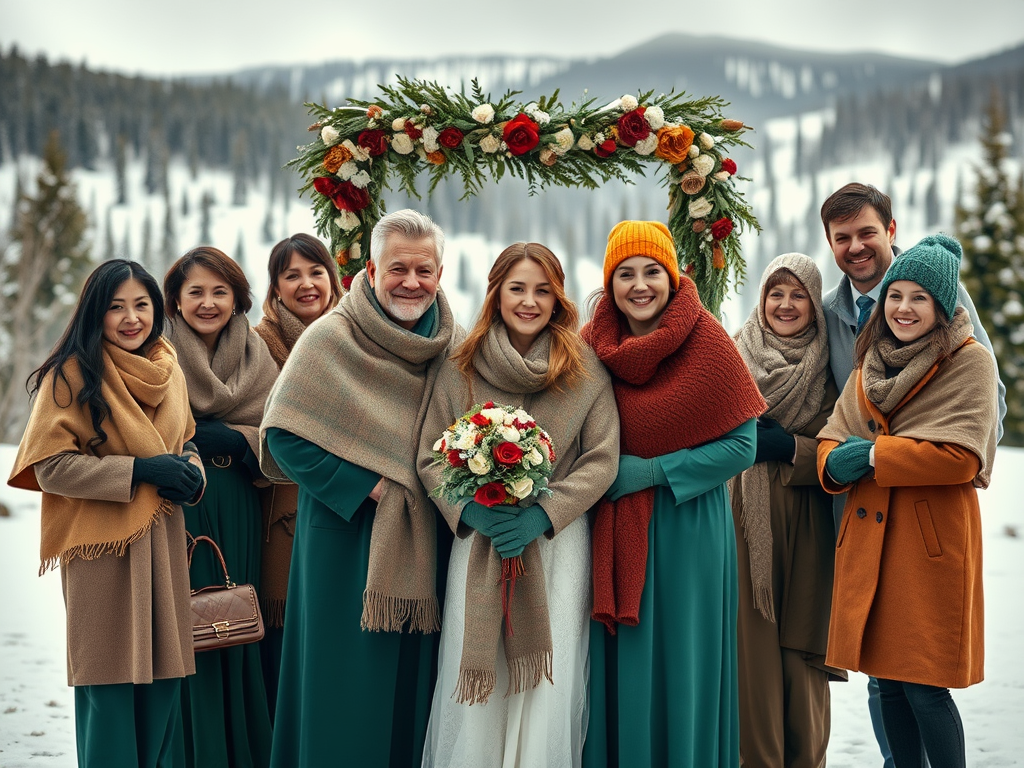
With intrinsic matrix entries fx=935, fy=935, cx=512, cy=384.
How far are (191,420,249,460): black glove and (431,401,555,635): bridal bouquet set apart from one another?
1.39 meters

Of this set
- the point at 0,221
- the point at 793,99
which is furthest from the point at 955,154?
the point at 0,221

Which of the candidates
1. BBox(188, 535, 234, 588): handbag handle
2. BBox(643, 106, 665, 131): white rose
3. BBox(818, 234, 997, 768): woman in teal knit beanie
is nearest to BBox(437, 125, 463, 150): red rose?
BBox(643, 106, 665, 131): white rose

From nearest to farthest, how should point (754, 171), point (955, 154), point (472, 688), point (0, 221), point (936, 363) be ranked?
point (472, 688) → point (936, 363) → point (0, 221) → point (955, 154) → point (754, 171)

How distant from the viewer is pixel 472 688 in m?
3.40

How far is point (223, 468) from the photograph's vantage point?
437 centimetres

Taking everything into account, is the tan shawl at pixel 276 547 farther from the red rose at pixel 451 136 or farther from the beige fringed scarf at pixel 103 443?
the red rose at pixel 451 136

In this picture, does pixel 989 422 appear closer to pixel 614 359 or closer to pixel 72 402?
Result: pixel 614 359

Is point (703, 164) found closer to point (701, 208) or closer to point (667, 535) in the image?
point (701, 208)

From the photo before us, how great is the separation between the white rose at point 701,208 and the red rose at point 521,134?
2.74 feet

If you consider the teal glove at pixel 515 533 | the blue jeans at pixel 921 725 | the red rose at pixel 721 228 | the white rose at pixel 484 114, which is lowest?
the blue jeans at pixel 921 725

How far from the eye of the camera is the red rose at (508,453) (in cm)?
318

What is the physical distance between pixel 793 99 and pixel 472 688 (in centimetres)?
5618

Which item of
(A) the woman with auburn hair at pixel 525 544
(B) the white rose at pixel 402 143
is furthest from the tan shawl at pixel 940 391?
(B) the white rose at pixel 402 143

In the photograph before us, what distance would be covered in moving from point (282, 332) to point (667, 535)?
2.30m
